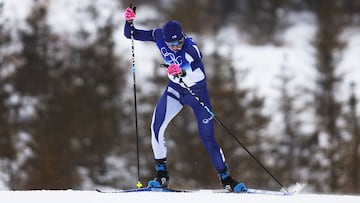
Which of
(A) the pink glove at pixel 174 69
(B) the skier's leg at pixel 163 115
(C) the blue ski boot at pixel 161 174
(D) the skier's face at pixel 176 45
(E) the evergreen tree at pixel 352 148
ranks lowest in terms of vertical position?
(C) the blue ski boot at pixel 161 174

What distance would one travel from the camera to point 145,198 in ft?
23.3

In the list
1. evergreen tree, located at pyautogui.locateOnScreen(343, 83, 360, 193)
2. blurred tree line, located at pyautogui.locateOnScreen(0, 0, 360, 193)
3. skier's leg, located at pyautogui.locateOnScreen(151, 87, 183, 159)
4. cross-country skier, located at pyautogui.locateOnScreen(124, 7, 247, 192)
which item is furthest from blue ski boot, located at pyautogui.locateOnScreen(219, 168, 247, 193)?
evergreen tree, located at pyautogui.locateOnScreen(343, 83, 360, 193)

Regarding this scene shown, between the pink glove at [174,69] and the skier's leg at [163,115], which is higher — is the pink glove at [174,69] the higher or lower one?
the higher one

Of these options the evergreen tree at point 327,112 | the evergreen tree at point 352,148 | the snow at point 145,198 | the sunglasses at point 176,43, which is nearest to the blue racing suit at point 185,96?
the sunglasses at point 176,43

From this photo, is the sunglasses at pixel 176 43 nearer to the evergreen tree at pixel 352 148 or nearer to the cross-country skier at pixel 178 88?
the cross-country skier at pixel 178 88

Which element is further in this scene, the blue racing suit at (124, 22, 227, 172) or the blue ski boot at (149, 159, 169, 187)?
the blue ski boot at (149, 159, 169, 187)

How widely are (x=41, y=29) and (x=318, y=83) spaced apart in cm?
1688

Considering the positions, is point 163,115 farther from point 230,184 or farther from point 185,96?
point 230,184

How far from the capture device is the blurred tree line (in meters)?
33.6

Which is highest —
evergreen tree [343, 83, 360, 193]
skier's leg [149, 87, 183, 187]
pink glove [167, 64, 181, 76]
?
evergreen tree [343, 83, 360, 193]

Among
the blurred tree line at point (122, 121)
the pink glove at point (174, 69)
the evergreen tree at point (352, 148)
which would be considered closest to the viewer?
the pink glove at point (174, 69)

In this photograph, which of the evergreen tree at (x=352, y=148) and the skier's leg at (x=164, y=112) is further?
the evergreen tree at (x=352, y=148)

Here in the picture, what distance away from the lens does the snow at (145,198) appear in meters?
6.96

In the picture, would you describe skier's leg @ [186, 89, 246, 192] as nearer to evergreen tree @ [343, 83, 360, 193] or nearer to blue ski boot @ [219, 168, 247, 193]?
blue ski boot @ [219, 168, 247, 193]
